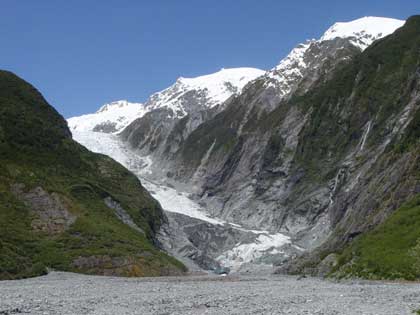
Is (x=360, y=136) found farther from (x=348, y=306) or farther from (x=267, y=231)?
(x=348, y=306)

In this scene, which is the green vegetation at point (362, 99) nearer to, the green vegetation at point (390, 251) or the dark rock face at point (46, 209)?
the dark rock face at point (46, 209)

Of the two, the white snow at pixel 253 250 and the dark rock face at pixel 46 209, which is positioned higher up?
the dark rock face at pixel 46 209

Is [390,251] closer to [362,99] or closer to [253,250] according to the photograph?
[253,250]

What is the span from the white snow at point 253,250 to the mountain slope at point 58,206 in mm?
22751

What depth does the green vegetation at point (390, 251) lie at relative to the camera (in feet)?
171

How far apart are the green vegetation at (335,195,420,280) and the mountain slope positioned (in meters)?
34.2

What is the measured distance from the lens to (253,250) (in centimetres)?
15750

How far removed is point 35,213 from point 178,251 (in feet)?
153

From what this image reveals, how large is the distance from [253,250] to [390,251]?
336 ft

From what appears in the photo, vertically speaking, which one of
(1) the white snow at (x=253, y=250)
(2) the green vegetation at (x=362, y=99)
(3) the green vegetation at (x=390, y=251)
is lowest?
(1) the white snow at (x=253, y=250)

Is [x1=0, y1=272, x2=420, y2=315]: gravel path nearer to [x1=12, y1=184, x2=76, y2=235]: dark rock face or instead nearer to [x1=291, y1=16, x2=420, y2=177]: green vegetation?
[x1=12, y1=184, x2=76, y2=235]: dark rock face

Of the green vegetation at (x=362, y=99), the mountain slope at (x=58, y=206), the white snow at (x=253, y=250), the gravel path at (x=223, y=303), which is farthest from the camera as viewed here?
the green vegetation at (x=362, y=99)

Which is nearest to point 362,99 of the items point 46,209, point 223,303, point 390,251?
point 46,209

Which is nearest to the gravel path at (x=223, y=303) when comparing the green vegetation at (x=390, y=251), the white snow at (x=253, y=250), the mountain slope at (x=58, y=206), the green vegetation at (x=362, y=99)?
the green vegetation at (x=390, y=251)
